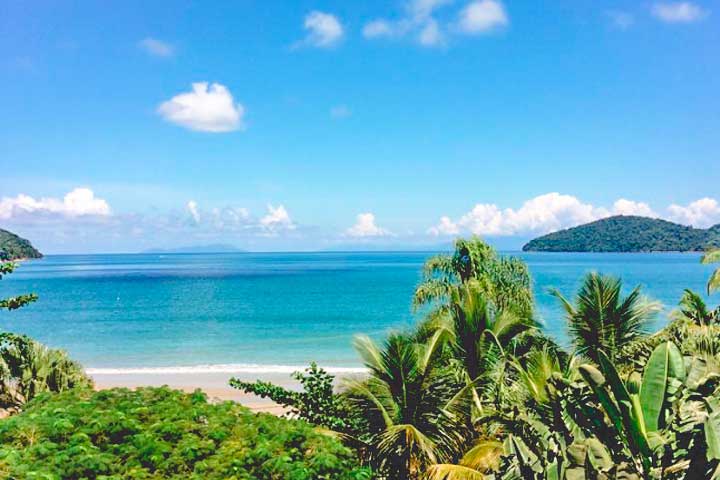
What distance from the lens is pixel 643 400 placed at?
5242mm

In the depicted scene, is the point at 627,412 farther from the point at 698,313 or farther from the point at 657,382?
the point at 698,313

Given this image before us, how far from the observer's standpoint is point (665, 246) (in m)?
196

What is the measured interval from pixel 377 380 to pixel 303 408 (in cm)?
166

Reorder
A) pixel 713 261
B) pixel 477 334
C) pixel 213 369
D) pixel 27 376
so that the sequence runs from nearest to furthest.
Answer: pixel 477 334, pixel 713 261, pixel 27 376, pixel 213 369

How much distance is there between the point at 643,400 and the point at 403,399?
190 inches

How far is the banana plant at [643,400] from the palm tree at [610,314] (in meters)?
5.53

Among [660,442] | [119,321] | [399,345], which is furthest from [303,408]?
[119,321]

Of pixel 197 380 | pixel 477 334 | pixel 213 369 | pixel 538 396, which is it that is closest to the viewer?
pixel 538 396

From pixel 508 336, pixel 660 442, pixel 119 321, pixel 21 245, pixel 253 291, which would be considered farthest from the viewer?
pixel 21 245

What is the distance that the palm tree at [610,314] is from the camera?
10742 millimetres

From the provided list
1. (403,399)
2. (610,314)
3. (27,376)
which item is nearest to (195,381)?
(27,376)

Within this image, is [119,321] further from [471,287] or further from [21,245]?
[21,245]

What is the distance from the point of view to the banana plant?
16.2 feet

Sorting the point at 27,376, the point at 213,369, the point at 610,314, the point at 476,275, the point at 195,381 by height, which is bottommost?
the point at 213,369
